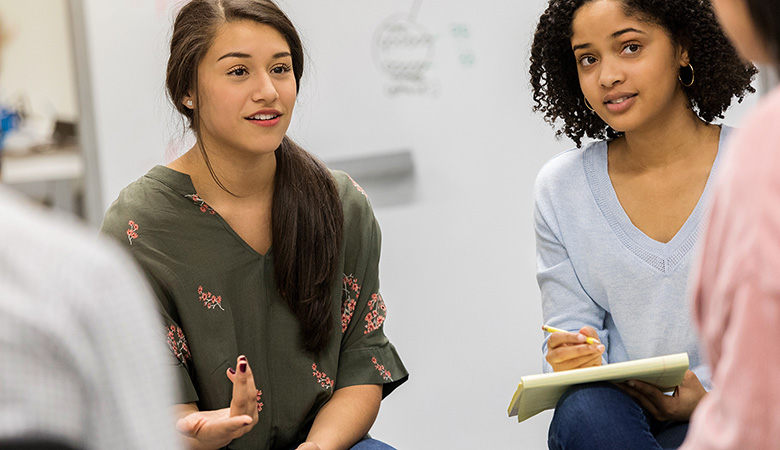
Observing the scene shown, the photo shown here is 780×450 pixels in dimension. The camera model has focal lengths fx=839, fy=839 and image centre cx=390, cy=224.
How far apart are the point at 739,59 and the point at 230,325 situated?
973 mm

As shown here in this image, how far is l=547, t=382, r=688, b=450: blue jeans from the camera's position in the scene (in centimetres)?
118

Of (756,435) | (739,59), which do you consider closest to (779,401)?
(756,435)

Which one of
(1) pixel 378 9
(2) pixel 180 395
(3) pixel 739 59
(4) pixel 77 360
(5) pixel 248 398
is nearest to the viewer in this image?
(4) pixel 77 360

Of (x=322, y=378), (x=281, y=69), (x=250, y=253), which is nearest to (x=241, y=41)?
(x=281, y=69)

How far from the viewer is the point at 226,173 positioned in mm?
1429

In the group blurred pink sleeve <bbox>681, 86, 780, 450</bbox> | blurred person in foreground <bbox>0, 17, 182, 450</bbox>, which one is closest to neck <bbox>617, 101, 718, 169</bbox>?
blurred pink sleeve <bbox>681, 86, 780, 450</bbox>

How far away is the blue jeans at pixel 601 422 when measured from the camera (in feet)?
3.87

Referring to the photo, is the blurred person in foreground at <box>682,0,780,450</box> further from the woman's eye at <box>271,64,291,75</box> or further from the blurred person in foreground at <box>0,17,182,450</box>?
the woman's eye at <box>271,64,291,75</box>

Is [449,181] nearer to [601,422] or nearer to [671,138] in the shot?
[671,138]

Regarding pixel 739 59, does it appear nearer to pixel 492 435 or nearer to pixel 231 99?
pixel 231 99

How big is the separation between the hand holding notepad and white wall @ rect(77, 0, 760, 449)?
0.85m

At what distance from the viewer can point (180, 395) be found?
1333 mm

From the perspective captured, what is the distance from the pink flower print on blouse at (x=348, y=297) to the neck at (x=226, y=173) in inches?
8.7

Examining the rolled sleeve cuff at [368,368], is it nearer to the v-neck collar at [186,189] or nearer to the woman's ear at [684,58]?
the v-neck collar at [186,189]
